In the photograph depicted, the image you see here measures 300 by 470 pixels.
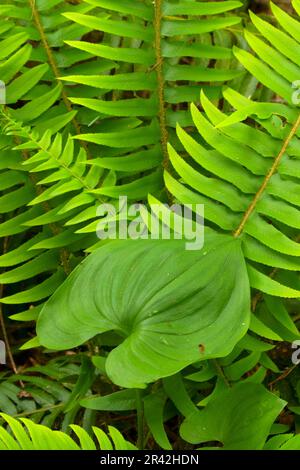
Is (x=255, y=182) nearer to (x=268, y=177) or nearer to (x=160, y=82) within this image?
(x=268, y=177)

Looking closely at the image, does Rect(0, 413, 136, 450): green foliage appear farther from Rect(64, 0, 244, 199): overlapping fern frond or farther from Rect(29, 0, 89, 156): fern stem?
Rect(29, 0, 89, 156): fern stem

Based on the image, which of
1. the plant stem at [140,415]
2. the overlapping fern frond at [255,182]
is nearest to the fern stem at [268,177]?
the overlapping fern frond at [255,182]

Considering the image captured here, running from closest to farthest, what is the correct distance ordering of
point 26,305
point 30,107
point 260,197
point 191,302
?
point 191,302
point 260,197
point 30,107
point 26,305

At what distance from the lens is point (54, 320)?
1321 millimetres

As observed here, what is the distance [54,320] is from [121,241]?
0.19 meters

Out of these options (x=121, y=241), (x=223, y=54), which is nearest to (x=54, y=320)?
(x=121, y=241)

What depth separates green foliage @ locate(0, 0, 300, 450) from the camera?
127 cm

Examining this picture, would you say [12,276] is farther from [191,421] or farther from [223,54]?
[223,54]

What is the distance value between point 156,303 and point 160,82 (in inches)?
23.9

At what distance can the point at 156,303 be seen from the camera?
126cm

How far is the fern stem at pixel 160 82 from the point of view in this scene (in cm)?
158

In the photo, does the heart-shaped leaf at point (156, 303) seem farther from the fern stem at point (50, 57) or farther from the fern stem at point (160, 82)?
the fern stem at point (50, 57)

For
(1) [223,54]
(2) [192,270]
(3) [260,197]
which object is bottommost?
(2) [192,270]

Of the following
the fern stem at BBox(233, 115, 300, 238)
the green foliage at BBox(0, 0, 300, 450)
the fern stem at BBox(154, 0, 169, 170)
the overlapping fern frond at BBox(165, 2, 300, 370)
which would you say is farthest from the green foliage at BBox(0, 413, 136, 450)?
the fern stem at BBox(154, 0, 169, 170)
